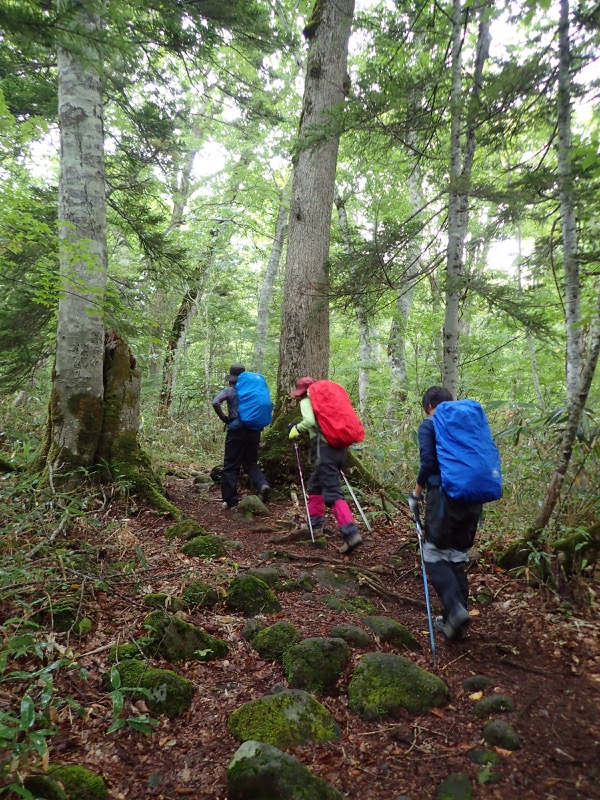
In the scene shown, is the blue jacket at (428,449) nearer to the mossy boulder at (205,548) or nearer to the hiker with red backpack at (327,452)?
→ the hiker with red backpack at (327,452)

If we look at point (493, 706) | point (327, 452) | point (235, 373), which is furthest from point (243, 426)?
point (493, 706)

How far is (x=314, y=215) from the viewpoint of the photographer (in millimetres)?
7285

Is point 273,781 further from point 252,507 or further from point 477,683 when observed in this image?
point 252,507

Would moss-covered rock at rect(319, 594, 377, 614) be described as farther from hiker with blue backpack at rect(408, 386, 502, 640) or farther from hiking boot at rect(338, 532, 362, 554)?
hiking boot at rect(338, 532, 362, 554)

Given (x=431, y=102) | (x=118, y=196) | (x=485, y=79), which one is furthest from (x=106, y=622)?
(x=118, y=196)

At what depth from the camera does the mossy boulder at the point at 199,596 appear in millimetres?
3648

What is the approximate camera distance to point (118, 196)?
407 inches

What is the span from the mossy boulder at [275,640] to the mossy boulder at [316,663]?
0.10 m

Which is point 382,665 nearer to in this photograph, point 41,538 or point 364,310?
point 41,538

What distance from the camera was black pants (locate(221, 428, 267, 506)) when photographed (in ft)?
21.7

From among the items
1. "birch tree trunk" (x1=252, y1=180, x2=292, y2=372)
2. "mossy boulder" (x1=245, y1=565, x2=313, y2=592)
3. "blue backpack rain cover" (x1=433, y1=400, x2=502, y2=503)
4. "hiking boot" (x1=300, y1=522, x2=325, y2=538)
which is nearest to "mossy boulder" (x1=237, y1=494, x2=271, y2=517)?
"hiking boot" (x1=300, y1=522, x2=325, y2=538)

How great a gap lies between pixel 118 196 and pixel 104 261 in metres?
5.70

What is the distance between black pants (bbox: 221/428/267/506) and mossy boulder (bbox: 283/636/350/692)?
3574mm

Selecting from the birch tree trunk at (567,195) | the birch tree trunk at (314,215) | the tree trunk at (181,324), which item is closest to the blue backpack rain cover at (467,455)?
the birch tree trunk at (567,195)
